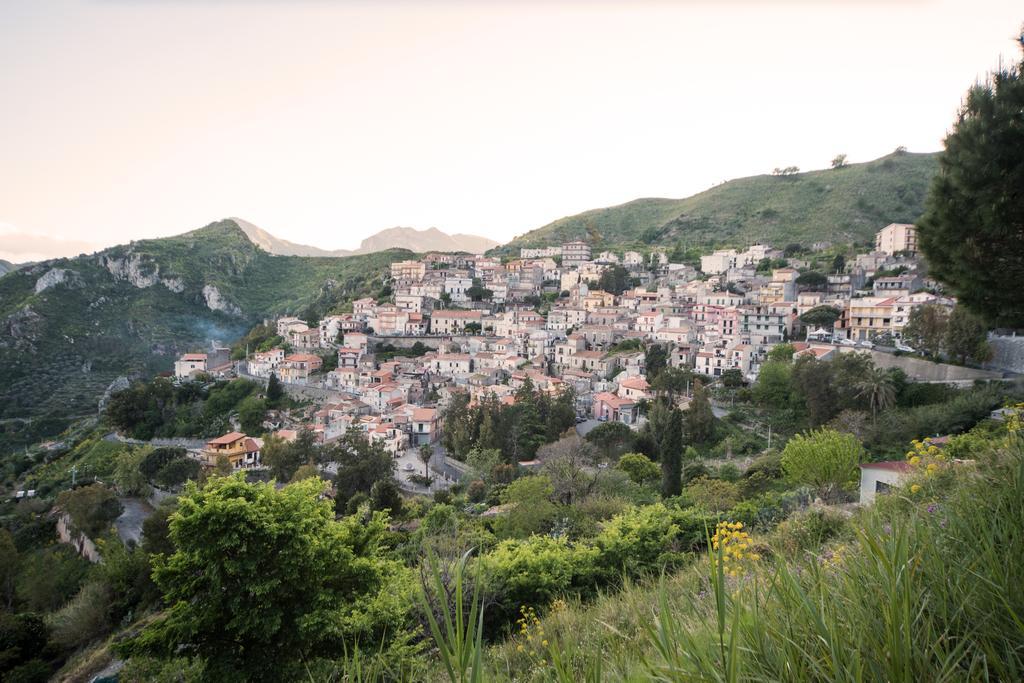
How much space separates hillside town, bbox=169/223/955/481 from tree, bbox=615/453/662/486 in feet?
30.9

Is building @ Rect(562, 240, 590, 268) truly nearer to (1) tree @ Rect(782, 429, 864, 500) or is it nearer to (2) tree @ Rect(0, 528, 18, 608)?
(1) tree @ Rect(782, 429, 864, 500)

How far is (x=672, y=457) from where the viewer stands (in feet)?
60.1

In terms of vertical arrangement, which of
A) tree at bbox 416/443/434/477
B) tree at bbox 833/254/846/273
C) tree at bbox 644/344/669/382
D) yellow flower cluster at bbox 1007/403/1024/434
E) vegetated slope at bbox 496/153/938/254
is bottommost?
tree at bbox 416/443/434/477

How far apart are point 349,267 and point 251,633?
88069 mm

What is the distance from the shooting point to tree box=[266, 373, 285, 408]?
42.3 m

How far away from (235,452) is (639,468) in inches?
911

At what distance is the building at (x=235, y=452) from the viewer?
30922mm

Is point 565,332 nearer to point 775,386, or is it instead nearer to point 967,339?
point 775,386

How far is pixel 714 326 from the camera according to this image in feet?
131

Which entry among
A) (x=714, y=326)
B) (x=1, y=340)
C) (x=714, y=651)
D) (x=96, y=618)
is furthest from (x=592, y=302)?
(x=1, y=340)

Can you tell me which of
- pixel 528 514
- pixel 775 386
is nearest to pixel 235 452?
pixel 528 514

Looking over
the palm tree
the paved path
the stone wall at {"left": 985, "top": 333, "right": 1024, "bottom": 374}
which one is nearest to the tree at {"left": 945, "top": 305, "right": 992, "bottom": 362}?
the stone wall at {"left": 985, "top": 333, "right": 1024, "bottom": 374}

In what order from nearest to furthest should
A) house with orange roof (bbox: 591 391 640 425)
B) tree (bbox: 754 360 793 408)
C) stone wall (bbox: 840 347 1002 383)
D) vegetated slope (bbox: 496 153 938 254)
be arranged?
1. stone wall (bbox: 840 347 1002 383)
2. tree (bbox: 754 360 793 408)
3. house with orange roof (bbox: 591 391 640 425)
4. vegetated slope (bbox: 496 153 938 254)

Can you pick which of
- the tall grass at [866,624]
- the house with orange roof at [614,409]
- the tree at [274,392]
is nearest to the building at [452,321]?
the tree at [274,392]
